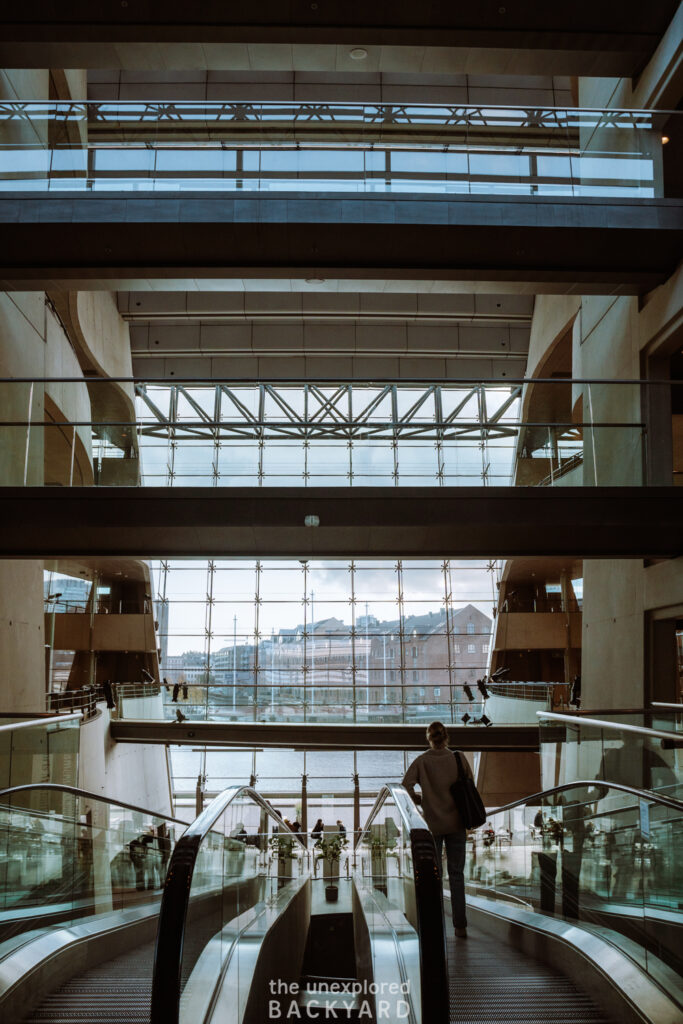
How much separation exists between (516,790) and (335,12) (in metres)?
18.1

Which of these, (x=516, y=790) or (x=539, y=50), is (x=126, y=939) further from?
(x=516, y=790)

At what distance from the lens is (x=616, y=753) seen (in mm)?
5035

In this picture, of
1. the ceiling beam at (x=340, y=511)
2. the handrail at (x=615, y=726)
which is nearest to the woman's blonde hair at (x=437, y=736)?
the handrail at (x=615, y=726)

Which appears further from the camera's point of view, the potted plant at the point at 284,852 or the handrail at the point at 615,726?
the potted plant at the point at 284,852

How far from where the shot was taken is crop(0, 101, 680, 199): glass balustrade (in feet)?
30.9

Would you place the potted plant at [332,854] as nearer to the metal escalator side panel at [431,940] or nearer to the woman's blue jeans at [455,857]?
the woman's blue jeans at [455,857]

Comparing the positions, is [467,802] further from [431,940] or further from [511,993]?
[431,940]

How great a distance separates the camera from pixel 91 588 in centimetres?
2242

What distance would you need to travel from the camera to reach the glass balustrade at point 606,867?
3.14m

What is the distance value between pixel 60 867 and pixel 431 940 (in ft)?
9.02

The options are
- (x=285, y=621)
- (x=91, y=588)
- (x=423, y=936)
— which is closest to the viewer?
(x=423, y=936)

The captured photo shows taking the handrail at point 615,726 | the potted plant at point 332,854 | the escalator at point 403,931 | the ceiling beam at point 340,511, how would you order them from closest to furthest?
1. the escalator at point 403,931
2. the handrail at point 615,726
3. the ceiling beam at point 340,511
4. the potted plant at point 332,854

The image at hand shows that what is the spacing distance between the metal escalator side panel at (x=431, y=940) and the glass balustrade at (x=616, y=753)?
1424mm

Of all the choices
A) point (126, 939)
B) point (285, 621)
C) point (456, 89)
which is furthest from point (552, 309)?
point (126, 939)
